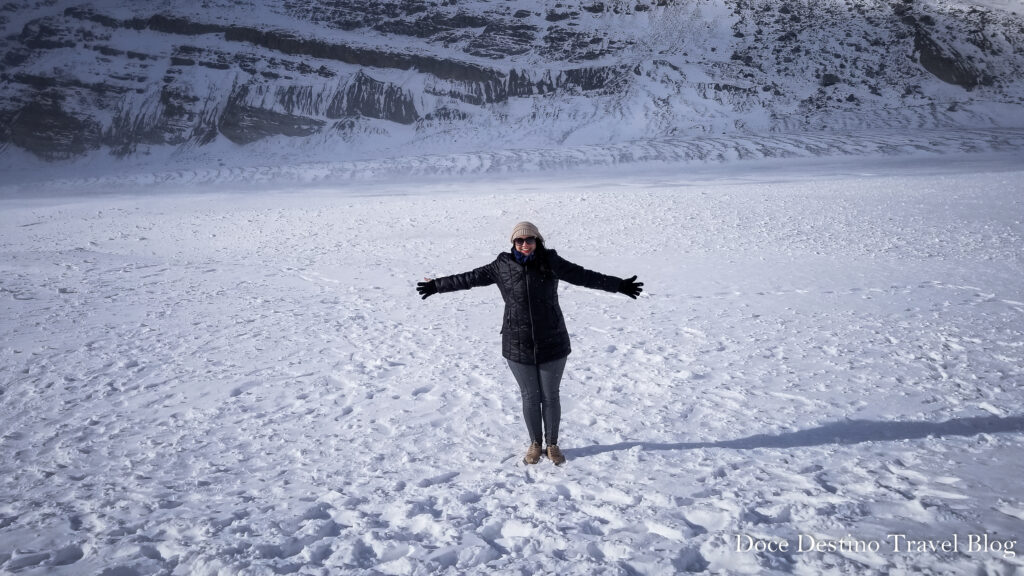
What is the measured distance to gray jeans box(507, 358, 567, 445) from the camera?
3.74 m

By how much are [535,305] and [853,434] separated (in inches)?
107

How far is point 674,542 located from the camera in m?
3.16

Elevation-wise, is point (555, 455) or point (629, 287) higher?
point (629, 287)

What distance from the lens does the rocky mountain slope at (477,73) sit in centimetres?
5684

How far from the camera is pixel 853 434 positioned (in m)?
4.31

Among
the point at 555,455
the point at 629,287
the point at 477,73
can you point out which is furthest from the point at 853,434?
the point at 477,73

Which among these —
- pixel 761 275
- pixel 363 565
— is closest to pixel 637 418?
pixel 363 565

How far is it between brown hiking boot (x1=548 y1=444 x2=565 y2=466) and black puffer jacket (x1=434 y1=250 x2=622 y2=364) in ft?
2.28

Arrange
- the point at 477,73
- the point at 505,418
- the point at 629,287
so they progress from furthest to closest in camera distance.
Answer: the point at 477,73, the point at 505,418, the point at 629,287

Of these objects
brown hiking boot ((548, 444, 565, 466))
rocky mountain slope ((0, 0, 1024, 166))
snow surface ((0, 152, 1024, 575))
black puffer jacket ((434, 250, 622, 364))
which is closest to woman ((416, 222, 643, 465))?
black puffer jacket ((434, 250, 622, 364))

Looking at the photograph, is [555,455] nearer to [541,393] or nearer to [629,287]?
[541,393]

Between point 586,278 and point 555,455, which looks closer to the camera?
point 586,278

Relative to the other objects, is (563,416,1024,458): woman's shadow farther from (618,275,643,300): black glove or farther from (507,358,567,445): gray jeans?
(618,275,643,300): black glove

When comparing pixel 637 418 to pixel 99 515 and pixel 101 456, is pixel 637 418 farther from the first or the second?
pixel 101 456
